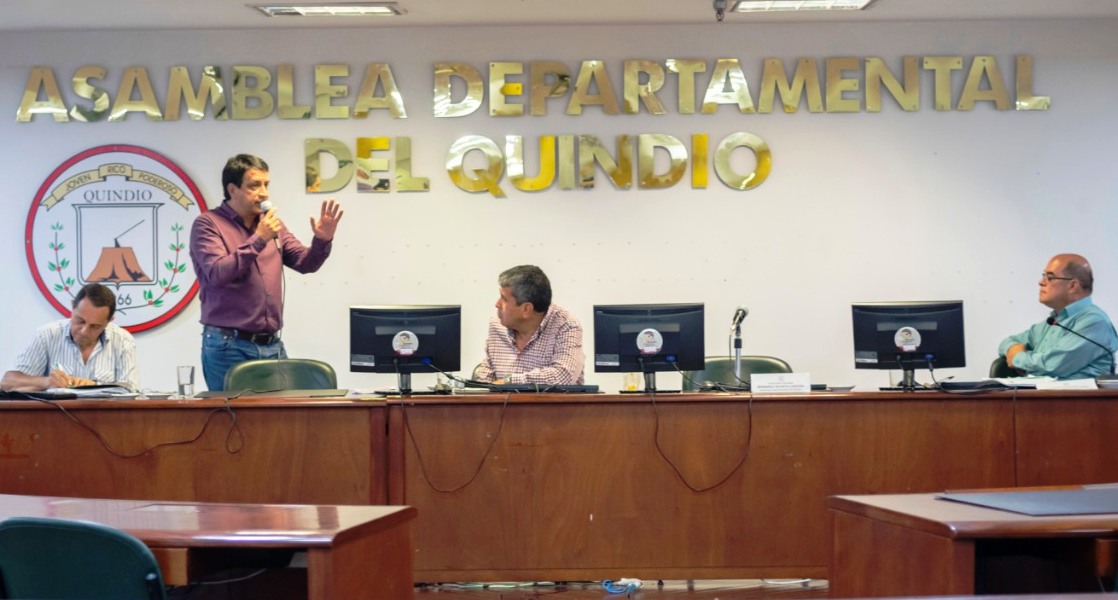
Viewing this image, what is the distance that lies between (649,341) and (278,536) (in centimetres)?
240

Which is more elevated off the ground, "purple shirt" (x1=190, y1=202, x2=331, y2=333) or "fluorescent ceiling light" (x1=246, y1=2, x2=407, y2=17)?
"fluorescent ceiling light" (x1=246, y1=2, x2=407, y2=17)

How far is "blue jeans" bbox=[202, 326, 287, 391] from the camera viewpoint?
5.16 metres

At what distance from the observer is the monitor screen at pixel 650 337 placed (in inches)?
176

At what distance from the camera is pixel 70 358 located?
5.35m

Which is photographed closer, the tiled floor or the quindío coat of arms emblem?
the tiled floor

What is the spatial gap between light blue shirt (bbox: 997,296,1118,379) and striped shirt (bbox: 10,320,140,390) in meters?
4.04

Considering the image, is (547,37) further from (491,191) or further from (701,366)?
(701,366)

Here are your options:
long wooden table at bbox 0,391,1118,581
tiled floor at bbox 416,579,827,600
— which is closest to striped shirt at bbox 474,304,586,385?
long wooden table at bbox 0,391,1118,581

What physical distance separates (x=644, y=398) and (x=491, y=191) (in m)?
2.65

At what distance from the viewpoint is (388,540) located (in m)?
2.51

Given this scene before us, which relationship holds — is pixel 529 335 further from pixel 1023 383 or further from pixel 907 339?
pixel 1023 383

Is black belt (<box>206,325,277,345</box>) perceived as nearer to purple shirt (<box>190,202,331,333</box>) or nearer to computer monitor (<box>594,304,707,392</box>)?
purple shirt (<box>190,202,331,333</box>)

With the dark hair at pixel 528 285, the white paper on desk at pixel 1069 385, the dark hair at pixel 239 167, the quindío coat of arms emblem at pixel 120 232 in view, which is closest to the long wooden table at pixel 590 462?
the white paper on desk at pixel 1069 385

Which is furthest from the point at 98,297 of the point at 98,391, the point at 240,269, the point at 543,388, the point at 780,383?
the point at 780,383
